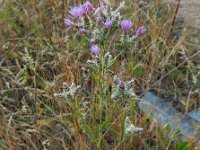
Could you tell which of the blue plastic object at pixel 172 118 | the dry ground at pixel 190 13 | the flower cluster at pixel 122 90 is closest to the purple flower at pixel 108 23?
the flower cluster at pixel 122 90

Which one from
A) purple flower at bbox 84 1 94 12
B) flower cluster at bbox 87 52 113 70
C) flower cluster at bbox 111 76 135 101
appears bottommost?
flower cluster at bbox 111 76 135 101

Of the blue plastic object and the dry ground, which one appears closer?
the blue plastic object

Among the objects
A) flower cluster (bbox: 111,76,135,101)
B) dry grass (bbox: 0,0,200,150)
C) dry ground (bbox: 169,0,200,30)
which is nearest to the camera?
flower cluster (bbox: 111,76,135,101)

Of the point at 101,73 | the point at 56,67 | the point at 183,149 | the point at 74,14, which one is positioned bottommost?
the point at 183,149

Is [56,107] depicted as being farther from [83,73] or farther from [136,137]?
[136,137]

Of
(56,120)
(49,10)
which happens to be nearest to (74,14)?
(56,120)

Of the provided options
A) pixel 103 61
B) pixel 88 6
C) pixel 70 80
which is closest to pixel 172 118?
pixel 70 80

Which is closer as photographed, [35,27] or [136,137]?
[136,137]

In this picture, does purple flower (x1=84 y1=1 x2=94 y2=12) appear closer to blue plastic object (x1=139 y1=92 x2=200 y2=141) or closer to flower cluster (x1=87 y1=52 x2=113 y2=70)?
flower cluster (x1=87 y1=52 x2=113 y2=70)

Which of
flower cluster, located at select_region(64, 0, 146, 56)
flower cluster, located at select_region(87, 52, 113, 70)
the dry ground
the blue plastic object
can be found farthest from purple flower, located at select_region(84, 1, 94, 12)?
the dry ground
